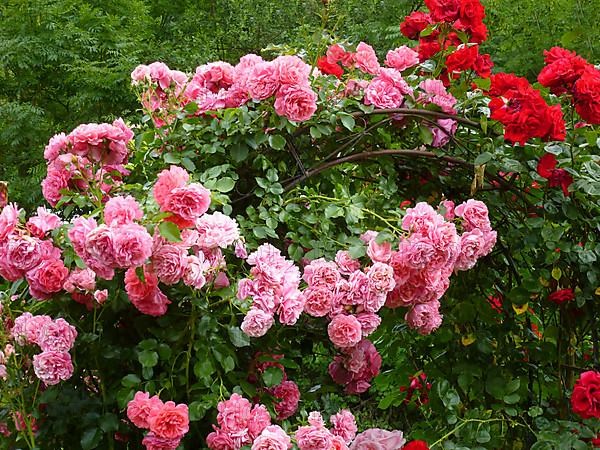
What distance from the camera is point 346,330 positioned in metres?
1.44

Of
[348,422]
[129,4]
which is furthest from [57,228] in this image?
[129,4]

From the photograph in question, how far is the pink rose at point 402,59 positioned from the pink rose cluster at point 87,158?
64 cm

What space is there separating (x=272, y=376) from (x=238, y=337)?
0.14m

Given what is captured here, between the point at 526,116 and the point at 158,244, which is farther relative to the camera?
the point at 526,116

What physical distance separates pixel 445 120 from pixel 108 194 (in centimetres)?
75

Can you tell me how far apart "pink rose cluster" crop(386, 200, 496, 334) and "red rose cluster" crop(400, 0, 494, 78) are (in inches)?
15.1

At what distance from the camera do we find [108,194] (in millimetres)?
1650

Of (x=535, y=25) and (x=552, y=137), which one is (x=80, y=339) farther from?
(x=535, y=25)

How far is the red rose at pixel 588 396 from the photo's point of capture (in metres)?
1.71

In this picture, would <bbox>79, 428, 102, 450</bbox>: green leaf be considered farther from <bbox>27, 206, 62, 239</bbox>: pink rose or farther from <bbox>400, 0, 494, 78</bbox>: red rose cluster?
<bbox>400, 0, 494, 78</bbox>: red rose cluster

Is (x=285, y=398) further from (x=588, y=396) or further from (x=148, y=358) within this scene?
(x=588, y=396)

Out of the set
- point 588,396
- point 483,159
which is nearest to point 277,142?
point 483,159

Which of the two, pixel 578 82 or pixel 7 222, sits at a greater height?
pixel 578 82

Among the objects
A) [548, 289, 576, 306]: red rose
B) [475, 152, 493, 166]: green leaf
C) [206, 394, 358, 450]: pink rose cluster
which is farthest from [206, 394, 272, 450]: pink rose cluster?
[548, 289, 576, 306]: red rose
